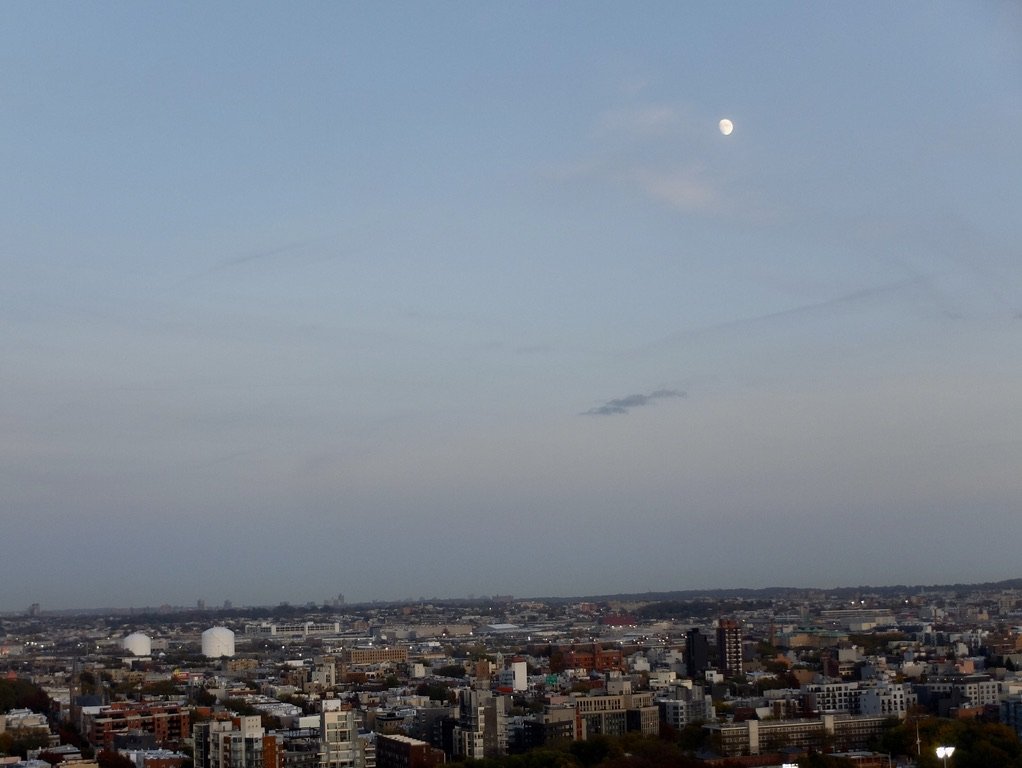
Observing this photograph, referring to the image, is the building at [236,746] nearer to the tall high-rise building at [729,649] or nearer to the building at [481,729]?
the building at [481,729]

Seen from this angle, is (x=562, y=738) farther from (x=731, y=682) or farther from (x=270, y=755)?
(x=731, y=682)

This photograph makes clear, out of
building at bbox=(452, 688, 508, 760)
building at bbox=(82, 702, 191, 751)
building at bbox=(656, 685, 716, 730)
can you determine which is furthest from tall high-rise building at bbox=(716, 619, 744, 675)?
building at bbox=(452, 688, 508, 760)

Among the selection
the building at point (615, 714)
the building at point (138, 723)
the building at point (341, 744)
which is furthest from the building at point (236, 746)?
the building at point (615, 714)

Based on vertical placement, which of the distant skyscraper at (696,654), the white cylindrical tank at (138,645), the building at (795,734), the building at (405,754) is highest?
the white cylindrical tank at (138,645)

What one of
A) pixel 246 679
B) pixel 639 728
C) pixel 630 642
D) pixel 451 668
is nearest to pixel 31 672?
pixel 246 679

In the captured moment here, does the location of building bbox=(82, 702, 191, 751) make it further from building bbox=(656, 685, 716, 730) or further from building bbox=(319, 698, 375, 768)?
building bbox=(656, 685, 716, 730)

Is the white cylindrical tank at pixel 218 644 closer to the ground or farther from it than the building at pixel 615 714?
farther from it

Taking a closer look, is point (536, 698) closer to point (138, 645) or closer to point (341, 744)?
point (341, 744)
